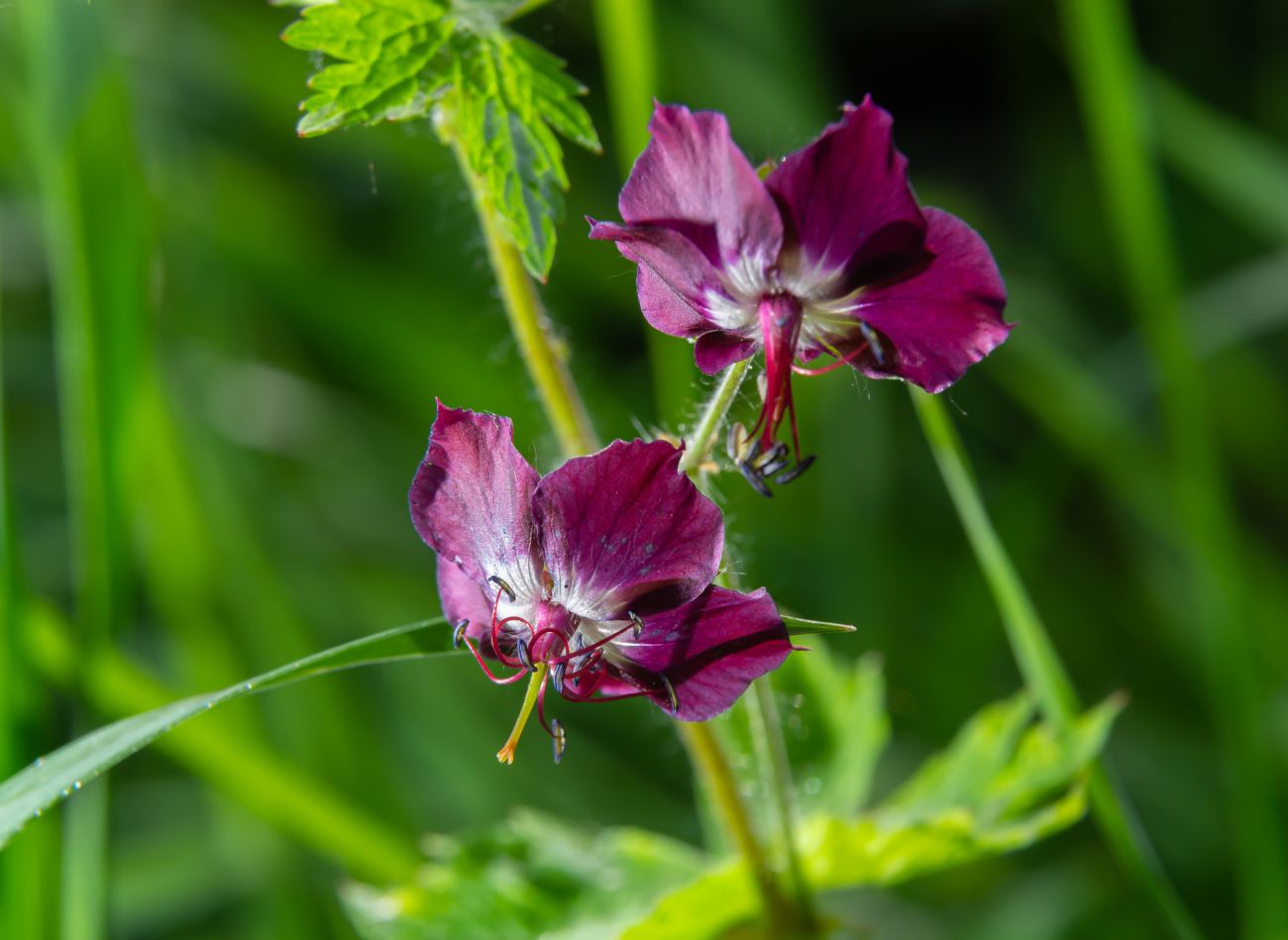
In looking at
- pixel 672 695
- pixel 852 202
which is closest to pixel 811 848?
pixel 672 695

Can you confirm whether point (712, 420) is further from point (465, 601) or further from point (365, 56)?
point (365, 56)

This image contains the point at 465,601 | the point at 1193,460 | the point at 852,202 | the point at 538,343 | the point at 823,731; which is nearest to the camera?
the point at 852,202

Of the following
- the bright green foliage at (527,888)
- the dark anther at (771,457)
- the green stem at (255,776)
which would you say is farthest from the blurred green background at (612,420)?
the dark anther at (771,457)

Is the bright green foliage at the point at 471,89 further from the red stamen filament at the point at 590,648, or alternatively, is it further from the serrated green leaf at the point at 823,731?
the serrated green leaf at the point at 823,731

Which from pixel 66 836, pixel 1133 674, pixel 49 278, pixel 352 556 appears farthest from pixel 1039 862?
pixel 49 278

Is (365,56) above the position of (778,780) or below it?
above

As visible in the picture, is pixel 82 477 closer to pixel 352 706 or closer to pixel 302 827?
pixel 302 827

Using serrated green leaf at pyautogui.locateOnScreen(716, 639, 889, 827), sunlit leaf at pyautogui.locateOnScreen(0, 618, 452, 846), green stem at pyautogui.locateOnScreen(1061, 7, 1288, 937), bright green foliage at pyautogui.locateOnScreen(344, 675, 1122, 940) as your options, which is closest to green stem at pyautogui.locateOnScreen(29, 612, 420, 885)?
bright green foliage at pyautogui.locateOnScreen(344, 675, 1122, 940)

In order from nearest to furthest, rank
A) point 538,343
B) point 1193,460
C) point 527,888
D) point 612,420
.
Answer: point 538,343
point 527,888
point 1193,460
point 612,420

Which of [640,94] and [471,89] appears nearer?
[471,89]
